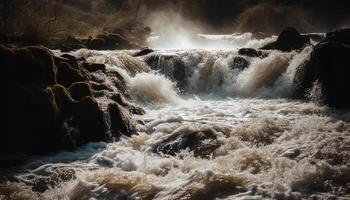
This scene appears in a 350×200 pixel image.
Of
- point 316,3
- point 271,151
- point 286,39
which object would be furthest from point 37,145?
point 316,3

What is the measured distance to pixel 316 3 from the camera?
4288 cm

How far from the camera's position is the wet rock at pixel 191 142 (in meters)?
8.61

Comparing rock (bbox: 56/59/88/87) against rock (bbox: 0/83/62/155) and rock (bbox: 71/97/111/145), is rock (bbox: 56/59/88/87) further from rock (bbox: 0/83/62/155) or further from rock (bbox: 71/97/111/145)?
rock (bbox: 0/83/62/155)

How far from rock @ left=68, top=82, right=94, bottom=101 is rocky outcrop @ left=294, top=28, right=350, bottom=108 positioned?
6976 millimetres

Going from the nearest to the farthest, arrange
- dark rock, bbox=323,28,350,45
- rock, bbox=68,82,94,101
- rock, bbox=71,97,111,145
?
rock, bbox=71,97,111,145 → rock, bbox=68,82,94,101 → dark rock, bbox=323,28,350,45

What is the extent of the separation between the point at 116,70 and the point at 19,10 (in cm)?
945

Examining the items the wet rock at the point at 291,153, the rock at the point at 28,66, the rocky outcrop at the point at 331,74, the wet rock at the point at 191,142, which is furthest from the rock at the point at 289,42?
the rock at the point at 28,66

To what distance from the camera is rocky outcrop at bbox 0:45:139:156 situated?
8.58 m

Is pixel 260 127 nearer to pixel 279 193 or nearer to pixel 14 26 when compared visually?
pixel 279 193

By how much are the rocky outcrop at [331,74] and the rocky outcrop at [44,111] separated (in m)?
6.07

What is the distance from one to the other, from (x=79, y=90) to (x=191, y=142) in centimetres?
339

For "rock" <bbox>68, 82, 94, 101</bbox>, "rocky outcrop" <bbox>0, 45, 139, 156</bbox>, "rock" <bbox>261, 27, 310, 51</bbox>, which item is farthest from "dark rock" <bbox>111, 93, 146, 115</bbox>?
"rock" <bbox>261, 27, 310, 51</bbox>

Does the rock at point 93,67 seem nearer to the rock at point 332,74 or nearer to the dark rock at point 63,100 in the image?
the dark rock at point 63,100

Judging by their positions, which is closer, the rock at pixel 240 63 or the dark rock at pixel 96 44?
the rock at pixel 240 63
